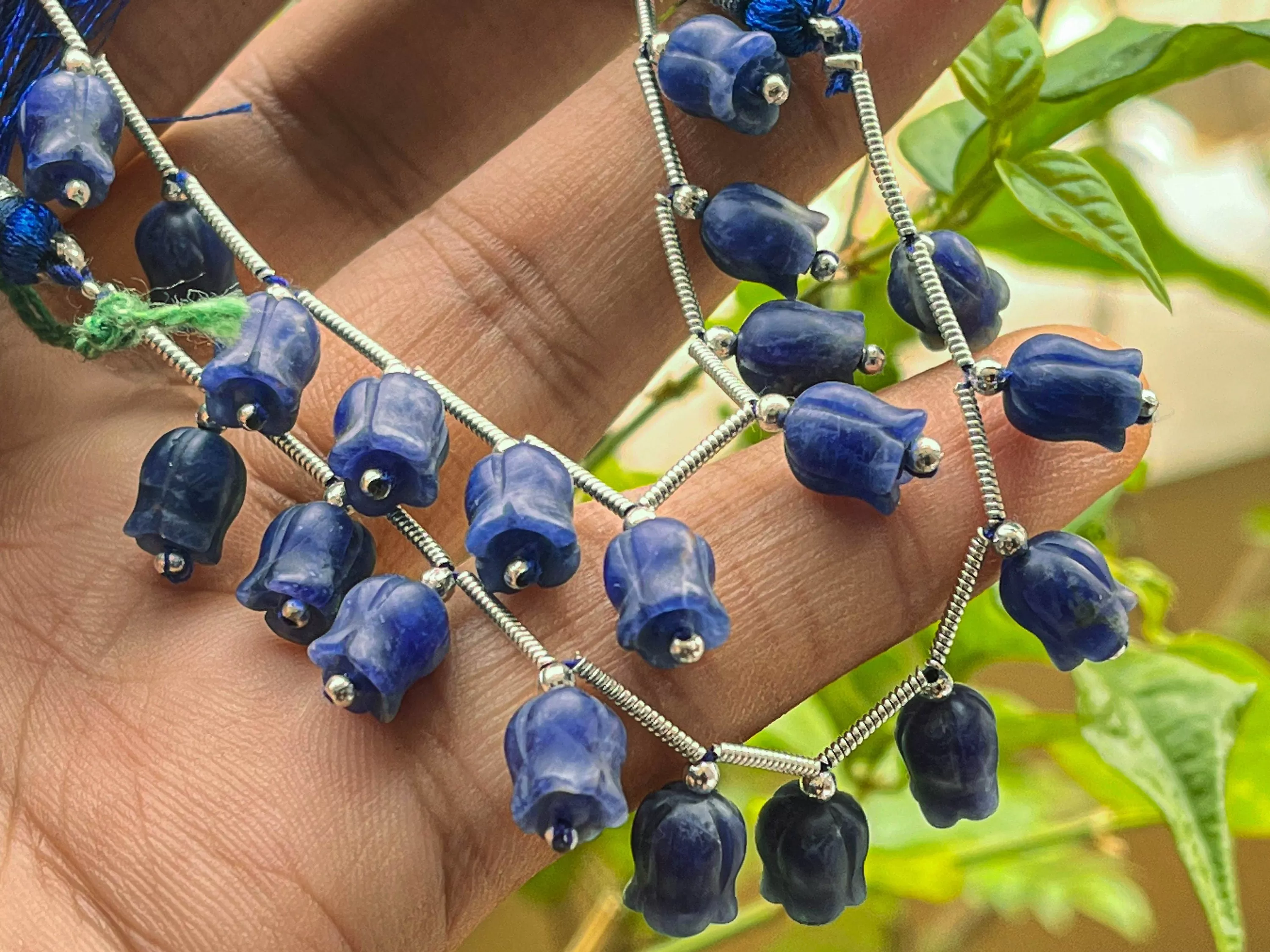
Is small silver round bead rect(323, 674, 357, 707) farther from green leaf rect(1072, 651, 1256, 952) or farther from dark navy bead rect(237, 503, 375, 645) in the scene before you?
green leaf rect(1072, 651, 1256, 952)

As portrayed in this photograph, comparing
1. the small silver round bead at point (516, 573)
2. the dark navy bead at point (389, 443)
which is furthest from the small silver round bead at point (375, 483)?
the small silver round bead at point (516, 573)

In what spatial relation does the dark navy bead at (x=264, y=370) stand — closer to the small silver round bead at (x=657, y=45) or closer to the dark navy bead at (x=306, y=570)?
the dark navy bead at (x=306, y=570)

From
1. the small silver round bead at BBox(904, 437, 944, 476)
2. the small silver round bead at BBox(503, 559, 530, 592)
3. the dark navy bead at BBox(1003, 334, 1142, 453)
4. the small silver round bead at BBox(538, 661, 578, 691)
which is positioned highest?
the small silver round bead at BBox(503, 559, 530, 592)

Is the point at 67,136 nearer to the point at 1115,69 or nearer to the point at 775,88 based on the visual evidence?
the point at 775,88

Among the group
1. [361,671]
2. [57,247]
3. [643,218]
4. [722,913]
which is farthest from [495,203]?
[722,913]

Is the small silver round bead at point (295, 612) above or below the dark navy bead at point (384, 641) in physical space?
above

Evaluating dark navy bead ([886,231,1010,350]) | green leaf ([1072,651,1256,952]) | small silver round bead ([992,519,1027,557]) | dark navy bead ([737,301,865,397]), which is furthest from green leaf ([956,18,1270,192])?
green leaf ([1072,651,1256,952])
